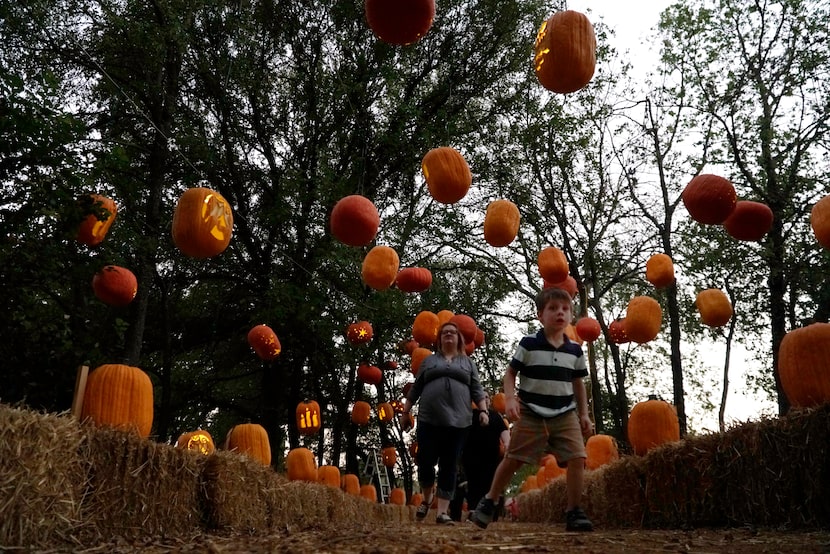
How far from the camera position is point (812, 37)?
13.9 m

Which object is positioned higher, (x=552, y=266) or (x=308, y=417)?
(x=552, y=266)

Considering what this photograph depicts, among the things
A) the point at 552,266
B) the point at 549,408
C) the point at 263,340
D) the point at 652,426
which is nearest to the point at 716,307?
the point at 652,426

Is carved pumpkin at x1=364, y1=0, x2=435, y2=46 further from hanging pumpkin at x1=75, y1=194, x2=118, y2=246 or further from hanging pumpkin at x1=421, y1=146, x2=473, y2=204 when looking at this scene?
hanging pumpkin at x1=75, y1=194, x2=118, y2=246

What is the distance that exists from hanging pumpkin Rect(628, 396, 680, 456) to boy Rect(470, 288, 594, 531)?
402 centimetres

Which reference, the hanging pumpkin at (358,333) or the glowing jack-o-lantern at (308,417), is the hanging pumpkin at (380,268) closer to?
the hanging pumpkin at (358,333)

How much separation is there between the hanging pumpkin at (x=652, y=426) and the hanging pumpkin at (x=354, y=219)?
4543mm

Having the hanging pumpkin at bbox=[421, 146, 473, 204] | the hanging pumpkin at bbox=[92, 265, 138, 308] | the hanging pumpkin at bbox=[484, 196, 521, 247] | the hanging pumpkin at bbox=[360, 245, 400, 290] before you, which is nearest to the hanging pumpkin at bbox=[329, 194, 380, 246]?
the hanging pumpkin at bbox=[421, 146, 473, 204]

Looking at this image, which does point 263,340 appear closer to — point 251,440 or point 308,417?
point 251,440

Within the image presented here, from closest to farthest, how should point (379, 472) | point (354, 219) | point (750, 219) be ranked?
point (354, 219) < point (750, 219) < point (379, 472)

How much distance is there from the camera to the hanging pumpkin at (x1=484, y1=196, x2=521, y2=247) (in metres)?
8.18

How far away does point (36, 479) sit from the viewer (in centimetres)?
281

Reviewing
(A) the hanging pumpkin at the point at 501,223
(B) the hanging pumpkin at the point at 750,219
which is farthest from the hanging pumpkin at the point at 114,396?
(B) the hanging pumpkin at the point at 750,219

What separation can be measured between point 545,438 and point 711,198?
381 centimetres

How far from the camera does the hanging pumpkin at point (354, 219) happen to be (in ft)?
22.4
